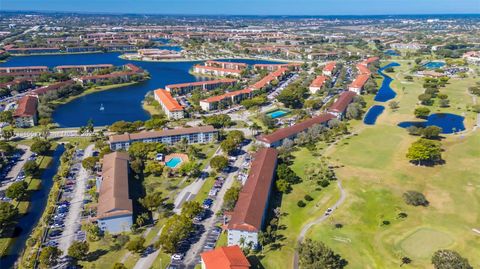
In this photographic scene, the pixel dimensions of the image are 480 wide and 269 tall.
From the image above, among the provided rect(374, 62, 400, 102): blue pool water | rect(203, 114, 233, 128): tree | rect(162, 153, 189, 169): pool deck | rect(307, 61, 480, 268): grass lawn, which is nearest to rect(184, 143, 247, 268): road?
rect(162, 153, 189, 169): pool deck

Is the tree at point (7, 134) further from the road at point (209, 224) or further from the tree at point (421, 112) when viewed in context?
the tree at point (421, 112)

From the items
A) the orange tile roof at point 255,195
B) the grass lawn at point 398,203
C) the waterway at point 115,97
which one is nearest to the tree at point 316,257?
the grass lawn at point 398,203

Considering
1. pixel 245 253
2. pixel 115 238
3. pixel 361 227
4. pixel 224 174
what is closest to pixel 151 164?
pixel 224 174

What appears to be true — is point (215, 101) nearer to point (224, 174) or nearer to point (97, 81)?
point (224, 174)

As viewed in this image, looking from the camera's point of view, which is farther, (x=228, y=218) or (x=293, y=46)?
(x=293, y=46)

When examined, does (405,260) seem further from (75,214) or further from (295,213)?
(75,214)

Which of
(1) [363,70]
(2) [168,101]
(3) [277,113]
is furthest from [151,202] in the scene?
(1) [363,70]
